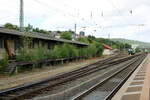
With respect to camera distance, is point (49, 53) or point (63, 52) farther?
point (63, 52)

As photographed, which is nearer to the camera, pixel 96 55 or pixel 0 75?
pixel 0 75

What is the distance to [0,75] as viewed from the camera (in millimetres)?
20109

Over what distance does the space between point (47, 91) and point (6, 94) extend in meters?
2.16

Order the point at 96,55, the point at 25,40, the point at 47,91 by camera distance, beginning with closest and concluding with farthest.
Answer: the point at 47,91 → the point at 25,40 → the point at 96,55

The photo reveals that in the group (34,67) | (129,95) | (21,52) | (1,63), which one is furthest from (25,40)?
(129,95)

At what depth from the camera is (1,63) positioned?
20719mm

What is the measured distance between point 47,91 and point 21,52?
13206mm

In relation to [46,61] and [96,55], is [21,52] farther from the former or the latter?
[96,55]

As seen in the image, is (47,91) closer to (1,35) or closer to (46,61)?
(1,35)

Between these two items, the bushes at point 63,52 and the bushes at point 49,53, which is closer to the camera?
the bushes at point 49,53

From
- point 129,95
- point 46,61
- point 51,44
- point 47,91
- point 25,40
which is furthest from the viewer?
point 51,44

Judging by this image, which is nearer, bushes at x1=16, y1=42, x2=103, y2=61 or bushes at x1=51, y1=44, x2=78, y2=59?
bushes at x1=16, y1=42, x2=103, y2=61

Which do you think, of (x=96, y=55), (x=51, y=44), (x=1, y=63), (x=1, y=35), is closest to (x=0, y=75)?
(x=1, y=63)

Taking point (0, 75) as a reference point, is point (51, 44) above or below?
above
